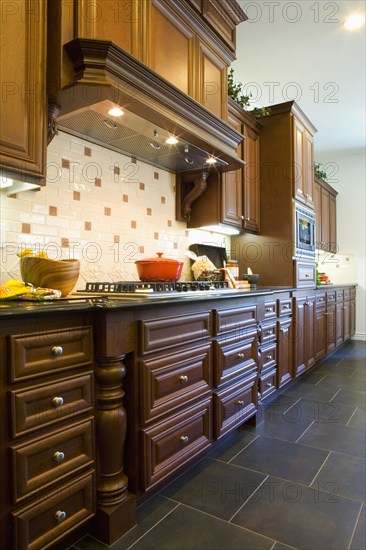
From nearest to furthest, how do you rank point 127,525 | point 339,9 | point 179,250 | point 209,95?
point 127,525
point 209,95
point 339,9
point 179,250

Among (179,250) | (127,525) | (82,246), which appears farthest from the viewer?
(179,250)

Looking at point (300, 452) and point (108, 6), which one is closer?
point (108, 6)

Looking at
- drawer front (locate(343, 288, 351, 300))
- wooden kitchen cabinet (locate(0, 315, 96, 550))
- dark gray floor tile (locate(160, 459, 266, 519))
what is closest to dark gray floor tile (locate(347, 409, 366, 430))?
dark gray floor tile (locate(160, 459, 266, 519))

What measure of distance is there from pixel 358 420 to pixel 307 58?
118 inches

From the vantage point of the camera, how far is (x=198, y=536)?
4.49ft

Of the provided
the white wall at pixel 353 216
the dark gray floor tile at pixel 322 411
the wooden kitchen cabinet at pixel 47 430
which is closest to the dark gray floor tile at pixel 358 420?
the dark gray floor tile at pixel 322 411

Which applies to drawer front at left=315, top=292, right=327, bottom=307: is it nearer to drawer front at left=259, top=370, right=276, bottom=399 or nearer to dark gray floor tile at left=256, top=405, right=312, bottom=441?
drawer front at left=259, top=370, right=276, bottom=399

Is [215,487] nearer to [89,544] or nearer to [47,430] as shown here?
[89,544]

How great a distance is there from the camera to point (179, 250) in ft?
9.39

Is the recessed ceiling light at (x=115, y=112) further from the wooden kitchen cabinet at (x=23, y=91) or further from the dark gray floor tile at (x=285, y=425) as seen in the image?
the dark gray floor tile at (x=285, y=425)

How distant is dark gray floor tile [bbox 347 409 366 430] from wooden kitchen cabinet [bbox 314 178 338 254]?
9.05 feet

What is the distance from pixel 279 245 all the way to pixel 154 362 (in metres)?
2.26

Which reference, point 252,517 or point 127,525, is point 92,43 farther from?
point 252,517

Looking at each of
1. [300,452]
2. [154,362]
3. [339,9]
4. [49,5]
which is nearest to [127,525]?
[154,362]
